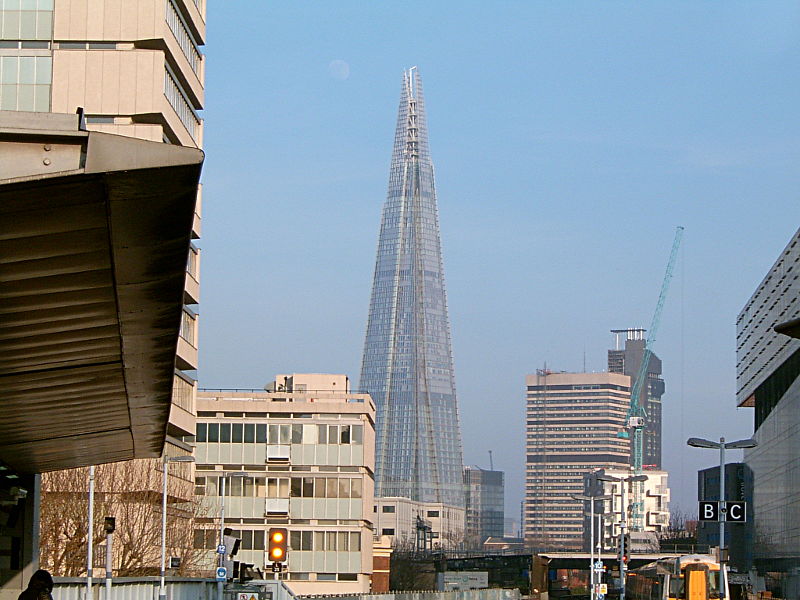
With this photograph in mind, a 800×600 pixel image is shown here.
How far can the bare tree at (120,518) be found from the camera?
59438 millimetres

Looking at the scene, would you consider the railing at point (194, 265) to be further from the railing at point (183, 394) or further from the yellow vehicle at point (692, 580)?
the yellow vehicle at point (692, 580)

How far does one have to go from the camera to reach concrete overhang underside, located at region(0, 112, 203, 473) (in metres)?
7.52

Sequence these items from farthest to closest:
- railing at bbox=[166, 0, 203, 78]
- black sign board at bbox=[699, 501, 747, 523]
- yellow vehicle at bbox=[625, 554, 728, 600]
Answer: railing at bbox=[166, 0, 203, 78], yellow vehicle at bbox=[625, 554, 728, 600], black sign board at bbox=[699, 501, 747, 523]

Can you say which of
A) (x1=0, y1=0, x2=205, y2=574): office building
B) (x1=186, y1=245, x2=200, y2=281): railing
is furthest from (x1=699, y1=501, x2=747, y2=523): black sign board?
(x1=186, y1=245, x2=200, y2=281): railing

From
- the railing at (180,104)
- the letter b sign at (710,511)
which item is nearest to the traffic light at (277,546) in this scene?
the letter b sign at (710,511)

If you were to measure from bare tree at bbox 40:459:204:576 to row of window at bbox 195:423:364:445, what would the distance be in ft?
95.0

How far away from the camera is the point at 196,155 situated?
7.45 m

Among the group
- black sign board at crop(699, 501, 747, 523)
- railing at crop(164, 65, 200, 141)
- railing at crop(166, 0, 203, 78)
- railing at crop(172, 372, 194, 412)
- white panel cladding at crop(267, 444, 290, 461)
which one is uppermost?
A: railing at crop(166, 0, 203, 78)

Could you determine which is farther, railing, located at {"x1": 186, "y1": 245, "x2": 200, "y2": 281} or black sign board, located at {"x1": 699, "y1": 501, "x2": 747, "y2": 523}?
railing, located at {"x1": 186, "y1": 245, "x2": 200, "y2": 281}

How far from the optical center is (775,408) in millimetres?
120688

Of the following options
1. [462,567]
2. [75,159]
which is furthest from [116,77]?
[462,567]

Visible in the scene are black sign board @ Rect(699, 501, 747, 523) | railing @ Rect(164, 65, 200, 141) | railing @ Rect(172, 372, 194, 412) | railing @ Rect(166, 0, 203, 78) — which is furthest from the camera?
railing @ Rect(172, 372, 194, 412)

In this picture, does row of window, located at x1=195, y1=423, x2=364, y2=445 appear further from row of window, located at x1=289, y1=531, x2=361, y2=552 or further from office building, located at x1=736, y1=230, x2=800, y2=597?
office building, located at x1=736, y1=230, x2=800, y2=597

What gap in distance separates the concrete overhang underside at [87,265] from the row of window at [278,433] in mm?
86254
